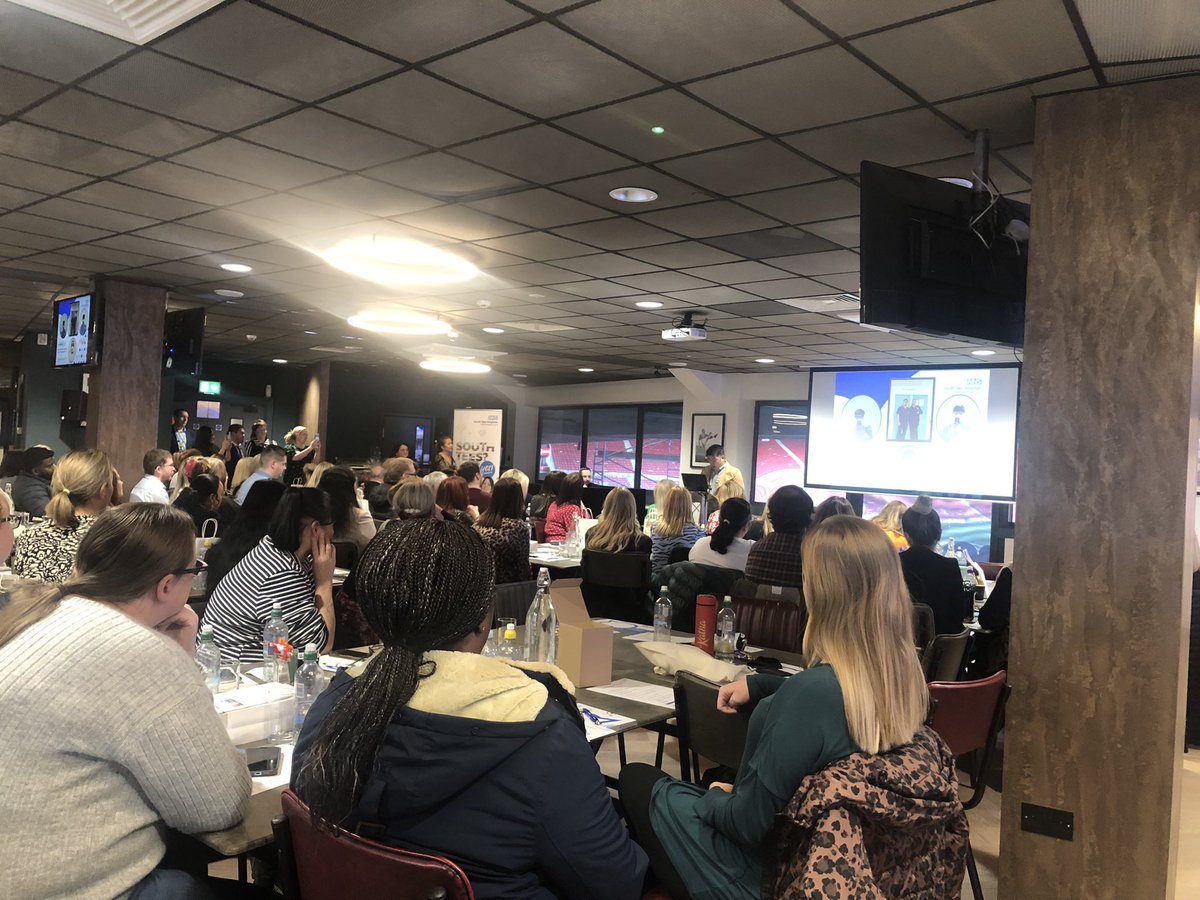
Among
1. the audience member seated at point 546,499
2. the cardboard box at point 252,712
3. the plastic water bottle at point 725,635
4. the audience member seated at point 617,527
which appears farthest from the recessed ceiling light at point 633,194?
the audience member seated at point 546,499

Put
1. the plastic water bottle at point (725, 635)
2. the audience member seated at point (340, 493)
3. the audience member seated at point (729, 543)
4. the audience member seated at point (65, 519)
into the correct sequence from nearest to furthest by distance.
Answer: the plastic water bottle at point (725, 635), the audience member seated at point (340, 493), the audience member seated at point (65, 519), the audience member seated at point (729, 543)

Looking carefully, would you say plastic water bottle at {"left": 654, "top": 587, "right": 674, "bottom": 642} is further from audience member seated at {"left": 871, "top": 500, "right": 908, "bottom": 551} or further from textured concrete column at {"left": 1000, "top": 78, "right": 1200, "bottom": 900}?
audience member seated at {"left": 871, "top": 500, "right": 908, "bottom": 551}

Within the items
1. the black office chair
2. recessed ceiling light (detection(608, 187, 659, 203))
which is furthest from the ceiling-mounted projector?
recessed ceiling light (detection(608, 187, 659, 203))

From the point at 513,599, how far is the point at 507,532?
1539 millimetres

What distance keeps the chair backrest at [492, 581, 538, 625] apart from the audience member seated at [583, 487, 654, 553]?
1838mm

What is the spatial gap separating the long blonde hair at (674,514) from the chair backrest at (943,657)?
258 centimetres

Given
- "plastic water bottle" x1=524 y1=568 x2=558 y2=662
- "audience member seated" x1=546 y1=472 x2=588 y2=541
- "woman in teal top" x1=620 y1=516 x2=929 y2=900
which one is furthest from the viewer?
"audience member seated" x1=546 y1=472 x2=588 y2=541

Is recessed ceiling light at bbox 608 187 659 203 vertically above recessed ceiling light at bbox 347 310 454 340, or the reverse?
recessed ceiling light at bbox 608 187 659 203

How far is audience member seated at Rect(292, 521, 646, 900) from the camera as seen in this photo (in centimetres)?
138

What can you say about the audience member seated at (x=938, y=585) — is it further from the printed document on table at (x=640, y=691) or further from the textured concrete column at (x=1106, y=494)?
the printed document on table at (x=640, y=691)

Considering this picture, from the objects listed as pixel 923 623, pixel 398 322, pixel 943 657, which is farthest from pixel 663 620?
pixel 398 322

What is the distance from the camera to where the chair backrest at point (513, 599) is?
367cm

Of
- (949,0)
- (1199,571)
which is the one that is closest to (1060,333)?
(949,0)

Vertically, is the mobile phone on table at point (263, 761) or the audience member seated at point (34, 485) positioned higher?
the audience member seated at point (34, 485)
